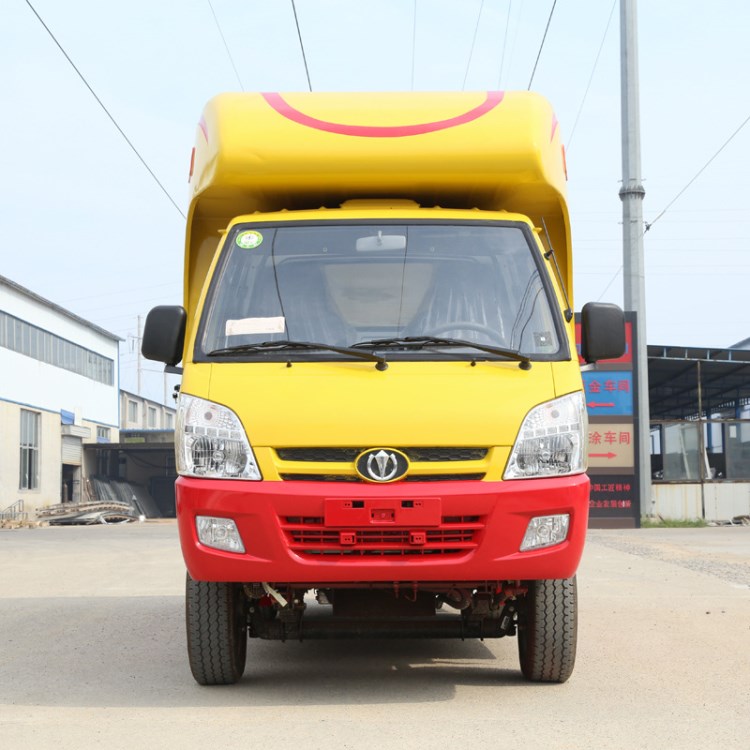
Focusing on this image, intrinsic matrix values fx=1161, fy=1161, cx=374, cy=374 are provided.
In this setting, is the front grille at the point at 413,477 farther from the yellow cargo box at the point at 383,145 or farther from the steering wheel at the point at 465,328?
the yellow cargo box at the point at 383,145

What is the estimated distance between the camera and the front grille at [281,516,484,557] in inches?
203

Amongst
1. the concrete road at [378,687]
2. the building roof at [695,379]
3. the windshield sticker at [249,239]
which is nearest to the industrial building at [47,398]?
the building roof at [695,379]

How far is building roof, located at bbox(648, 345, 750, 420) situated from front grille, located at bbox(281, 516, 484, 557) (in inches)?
916

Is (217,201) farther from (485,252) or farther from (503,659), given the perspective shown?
(503,659)

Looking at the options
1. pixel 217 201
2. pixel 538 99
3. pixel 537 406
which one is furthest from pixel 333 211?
pixel 537 406

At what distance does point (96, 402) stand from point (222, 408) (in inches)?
2122

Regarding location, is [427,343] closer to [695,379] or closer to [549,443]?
[549,443]

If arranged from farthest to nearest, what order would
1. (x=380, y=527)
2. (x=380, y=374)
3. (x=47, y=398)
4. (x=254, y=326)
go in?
(x=47, y=398) < (x=254, y=326) < (x=380, y=374) < (x=380, y=527)

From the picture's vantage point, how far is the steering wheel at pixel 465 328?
18.9 feet

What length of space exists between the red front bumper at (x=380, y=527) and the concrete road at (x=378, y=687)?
0.65 m

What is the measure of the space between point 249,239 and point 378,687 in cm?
242

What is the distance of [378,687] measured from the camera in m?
5.95

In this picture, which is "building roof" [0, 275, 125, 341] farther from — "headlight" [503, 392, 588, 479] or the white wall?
"headlight" [503, 392, 588, 479]

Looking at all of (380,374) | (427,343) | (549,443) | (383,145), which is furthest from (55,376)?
(549,443)
